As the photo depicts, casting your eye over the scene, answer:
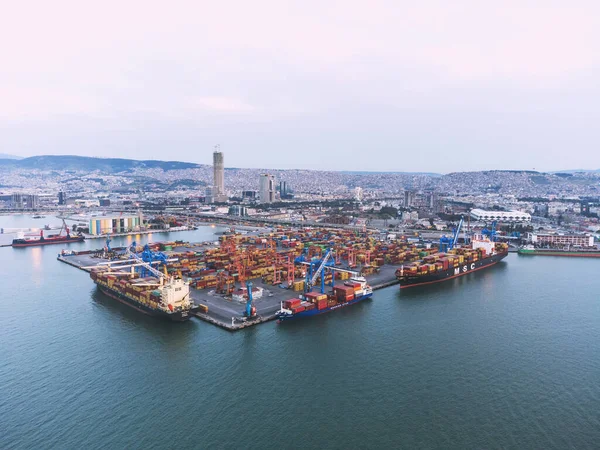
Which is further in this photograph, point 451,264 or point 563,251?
point 563,251

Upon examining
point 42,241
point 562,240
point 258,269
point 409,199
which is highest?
point 409,199

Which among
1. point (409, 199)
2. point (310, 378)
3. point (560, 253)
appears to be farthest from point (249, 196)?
point (310, 378)

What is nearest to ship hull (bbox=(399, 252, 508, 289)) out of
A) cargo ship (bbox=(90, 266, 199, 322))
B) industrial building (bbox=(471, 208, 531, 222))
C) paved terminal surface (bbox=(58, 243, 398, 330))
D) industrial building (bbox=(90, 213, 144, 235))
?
paved terminal surface (bbox=(58, 243, 398, 330))

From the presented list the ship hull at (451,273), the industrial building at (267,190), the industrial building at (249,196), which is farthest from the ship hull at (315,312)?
the industrial building at (249,196)

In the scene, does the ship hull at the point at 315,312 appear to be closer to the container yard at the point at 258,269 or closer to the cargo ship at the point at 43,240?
the container yard at the point at 258,269

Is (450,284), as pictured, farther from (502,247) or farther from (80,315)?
(80,315)

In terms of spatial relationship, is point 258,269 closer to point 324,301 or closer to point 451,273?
point 324,301

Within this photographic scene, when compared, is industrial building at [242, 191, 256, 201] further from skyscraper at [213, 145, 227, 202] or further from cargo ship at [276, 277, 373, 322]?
cargo ship at [276, 277, 373, 322]
